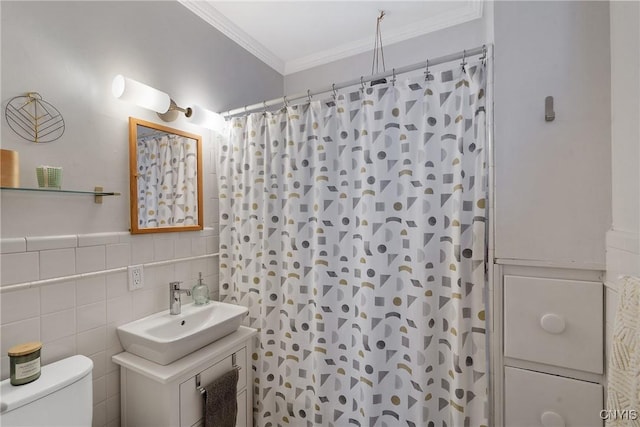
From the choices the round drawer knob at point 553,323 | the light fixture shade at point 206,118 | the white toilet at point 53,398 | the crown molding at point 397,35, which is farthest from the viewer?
the crown molding at point 397,35

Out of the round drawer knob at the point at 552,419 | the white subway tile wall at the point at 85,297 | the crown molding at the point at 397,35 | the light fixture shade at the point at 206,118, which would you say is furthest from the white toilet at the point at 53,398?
the crown molding at the point at 397,35

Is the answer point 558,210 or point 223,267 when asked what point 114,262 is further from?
point 558,210

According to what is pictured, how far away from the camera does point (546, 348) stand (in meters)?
1.08

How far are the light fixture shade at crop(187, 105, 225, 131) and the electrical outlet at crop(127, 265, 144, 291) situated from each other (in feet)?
3.04

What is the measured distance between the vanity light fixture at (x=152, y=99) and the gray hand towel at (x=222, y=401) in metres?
1.48

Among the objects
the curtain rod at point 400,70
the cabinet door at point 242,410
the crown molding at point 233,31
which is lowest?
the cabinet door at point 242,410

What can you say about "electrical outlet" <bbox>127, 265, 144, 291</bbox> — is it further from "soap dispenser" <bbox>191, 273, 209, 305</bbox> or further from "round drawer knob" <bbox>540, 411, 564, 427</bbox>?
"round drawer knob" <bbox>540, 411, 564, 427</bbox>

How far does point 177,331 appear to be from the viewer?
1564 millimetres

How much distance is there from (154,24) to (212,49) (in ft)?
1.39

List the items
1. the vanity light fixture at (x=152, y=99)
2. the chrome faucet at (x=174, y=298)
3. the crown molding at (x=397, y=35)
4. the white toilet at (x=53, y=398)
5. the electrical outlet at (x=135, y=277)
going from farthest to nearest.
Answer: the crown molding at (x=397, y=35) < the chrome faucet at (x=174, y=298) < the electrical outlet at (x=135, y=277) < the vanity light fixture at (x=152, y=99) < the white toilet at (x=53, y=398)

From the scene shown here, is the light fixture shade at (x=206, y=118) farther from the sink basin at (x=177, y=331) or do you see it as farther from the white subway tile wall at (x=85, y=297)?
the sink basin at (x=177, y=331)

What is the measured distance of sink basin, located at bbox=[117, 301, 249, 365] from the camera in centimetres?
131

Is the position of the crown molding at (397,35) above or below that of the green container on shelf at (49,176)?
above

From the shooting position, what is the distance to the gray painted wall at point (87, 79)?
113cm
